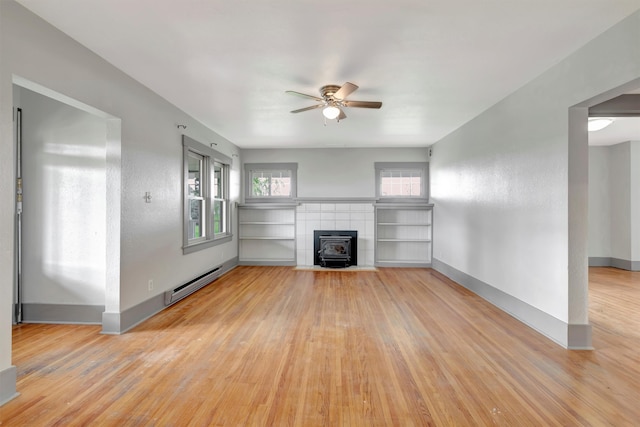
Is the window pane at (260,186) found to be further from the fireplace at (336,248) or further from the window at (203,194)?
the fireplace at (336,248)

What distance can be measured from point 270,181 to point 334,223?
1.71 metres

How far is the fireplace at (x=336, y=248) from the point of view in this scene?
20.1ft

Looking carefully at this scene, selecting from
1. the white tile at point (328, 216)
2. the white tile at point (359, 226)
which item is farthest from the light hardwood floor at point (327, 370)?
the white tile at point (328, 216)

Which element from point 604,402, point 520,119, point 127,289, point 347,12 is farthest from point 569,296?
point 127,289

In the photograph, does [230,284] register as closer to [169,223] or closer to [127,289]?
[169,223]

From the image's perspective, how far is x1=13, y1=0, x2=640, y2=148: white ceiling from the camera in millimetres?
1906

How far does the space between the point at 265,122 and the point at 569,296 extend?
410 cm

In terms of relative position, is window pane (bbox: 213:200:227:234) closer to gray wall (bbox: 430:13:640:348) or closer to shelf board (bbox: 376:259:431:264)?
shelf board (bbox: 376:259:431:264)

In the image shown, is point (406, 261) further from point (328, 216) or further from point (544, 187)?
point (544, 187)

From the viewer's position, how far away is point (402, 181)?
21.3 ft

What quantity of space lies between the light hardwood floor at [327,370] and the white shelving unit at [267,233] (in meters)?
2.82

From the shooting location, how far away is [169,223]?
3648mm

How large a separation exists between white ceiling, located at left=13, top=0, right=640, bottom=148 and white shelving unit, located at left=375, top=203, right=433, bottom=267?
9.80 feet

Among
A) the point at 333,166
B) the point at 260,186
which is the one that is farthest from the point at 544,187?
the point at 260,186
